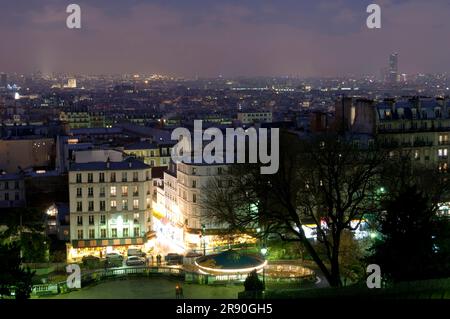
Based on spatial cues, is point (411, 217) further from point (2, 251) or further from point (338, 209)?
point (2, 251)

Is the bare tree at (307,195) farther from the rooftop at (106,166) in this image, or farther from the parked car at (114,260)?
the rooftop at (106,166)

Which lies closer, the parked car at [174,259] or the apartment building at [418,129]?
the parked car at [174,259]

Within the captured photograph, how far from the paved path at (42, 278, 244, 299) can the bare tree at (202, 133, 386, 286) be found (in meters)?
2.31

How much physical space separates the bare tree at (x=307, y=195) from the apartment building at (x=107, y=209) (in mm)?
7180

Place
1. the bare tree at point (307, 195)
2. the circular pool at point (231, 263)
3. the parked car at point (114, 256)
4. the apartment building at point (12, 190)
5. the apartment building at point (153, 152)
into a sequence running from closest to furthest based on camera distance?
the bare tree at point (307, 195) < the circular pool at point (231, 263) < the parked car at point (114, 256) < the apartment building at point (12, 190) < the apartment building at point (153, 152)

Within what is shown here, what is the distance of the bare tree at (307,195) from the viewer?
22.8 m

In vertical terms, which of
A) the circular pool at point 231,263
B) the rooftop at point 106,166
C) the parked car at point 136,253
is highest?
the rooftop at point 106,166

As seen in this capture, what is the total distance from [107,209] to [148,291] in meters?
10.0

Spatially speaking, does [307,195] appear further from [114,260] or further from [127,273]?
[114,260]

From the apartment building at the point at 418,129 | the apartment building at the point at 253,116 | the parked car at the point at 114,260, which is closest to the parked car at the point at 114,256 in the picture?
the parked car at the point at 114,260

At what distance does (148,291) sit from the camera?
2539cm

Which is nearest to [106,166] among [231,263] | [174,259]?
[174,259]

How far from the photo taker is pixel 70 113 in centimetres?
10625

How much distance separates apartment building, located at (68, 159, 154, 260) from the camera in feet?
112
